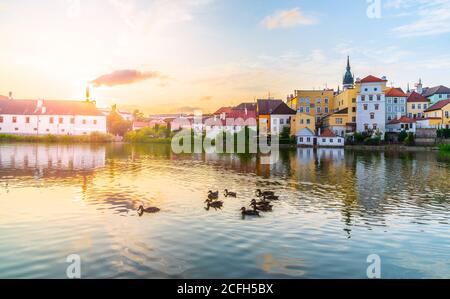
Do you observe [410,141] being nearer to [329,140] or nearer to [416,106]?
[329,140]

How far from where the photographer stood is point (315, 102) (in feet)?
348

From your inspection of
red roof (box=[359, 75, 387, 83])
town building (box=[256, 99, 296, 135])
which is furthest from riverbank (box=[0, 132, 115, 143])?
red roof (box=[359, 75, 387, 83])

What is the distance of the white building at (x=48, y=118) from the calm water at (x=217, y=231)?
294 ft

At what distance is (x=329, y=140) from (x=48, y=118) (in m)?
79.2

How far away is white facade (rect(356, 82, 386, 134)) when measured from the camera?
93.3 meters

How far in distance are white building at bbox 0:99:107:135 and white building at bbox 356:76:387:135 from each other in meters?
74.5

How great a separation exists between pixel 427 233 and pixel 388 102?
96.6 metres

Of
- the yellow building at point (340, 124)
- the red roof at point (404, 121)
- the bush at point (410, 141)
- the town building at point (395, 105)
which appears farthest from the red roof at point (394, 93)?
the bush at point (410, 141)

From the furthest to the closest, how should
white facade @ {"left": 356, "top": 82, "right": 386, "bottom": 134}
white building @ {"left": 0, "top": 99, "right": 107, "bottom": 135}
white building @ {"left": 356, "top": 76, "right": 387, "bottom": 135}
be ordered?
white building @ {"left": 0, "top": 99, "right": 107, "bottom": 135} → white facade @ {"left": 356, "top": 82, "right": 386, "bottom": 134} → white building @ {"left": 356, "top": 76, "right": 387, "bottom": 135}

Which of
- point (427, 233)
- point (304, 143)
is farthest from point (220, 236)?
point (304, 143)

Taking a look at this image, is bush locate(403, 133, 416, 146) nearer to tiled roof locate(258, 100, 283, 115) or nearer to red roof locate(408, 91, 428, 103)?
red roof locate(408, 91, 428, 103)

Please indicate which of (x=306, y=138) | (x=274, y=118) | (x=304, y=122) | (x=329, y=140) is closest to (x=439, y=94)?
(x=329, y=140)

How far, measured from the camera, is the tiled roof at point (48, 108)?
361 ft
